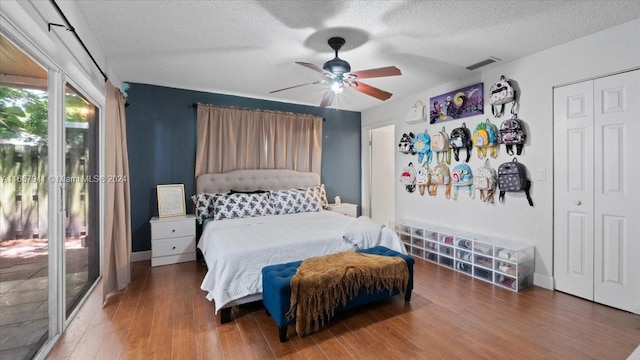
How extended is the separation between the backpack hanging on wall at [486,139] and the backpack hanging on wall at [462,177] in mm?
239

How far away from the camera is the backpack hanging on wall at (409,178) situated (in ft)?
14.5

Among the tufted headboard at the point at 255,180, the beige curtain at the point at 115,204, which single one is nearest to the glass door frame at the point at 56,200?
the beige curtain at the point at 115,204

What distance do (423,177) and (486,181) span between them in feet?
3.13

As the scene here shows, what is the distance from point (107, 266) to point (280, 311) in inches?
72.7

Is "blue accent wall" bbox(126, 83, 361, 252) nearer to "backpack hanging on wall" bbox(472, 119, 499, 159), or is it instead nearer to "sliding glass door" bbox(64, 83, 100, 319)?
"sliding glass door" bbox(64, 83, 100, 319)

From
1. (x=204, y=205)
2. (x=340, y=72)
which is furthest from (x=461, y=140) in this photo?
(x=204, y=205)

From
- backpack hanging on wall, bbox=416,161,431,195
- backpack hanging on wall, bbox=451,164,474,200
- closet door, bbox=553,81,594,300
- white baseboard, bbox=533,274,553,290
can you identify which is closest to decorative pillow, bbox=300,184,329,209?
backpack hanging on wall, bbox=416,161,431,195

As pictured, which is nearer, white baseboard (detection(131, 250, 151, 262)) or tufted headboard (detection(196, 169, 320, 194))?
white baseboard (detection(131, 250, 151, 262))

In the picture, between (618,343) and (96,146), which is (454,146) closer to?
(618,343)

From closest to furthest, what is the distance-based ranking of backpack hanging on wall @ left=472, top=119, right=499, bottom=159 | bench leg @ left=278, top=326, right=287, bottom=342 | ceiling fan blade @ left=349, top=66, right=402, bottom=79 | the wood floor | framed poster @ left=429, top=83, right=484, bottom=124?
the wood floor < bench leg @ left=278, top=326, right=287, bottom=342 < ceiling fan blade @ left=349, top=66, right=402, bottom=79 < backpack hanging on wall @ left=472, top=119, right=499, bottom=159 < framed poster @ left=429, top=83, right=484, bottom=124

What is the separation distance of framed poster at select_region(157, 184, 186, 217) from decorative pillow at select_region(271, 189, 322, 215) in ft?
4.25

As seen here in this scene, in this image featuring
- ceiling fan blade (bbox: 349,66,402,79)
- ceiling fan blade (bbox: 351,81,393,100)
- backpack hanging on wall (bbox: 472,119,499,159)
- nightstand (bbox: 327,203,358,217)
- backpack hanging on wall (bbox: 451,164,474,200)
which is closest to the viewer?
ceiling fan blade (bbox: 349,66,402,79)

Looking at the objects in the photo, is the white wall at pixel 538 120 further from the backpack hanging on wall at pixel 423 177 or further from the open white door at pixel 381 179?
the open white door at pixel 381 179

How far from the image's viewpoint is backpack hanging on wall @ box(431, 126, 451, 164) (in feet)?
12.7
